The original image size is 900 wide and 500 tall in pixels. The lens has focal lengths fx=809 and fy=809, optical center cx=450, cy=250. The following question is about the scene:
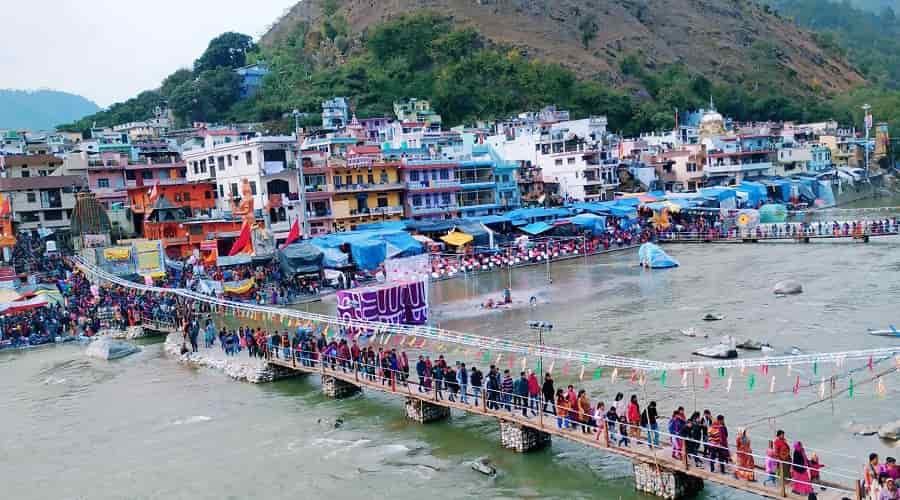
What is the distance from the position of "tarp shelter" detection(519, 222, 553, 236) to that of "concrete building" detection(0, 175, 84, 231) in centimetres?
3147

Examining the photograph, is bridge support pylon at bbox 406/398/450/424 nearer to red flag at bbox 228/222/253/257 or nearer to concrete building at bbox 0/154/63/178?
red flag at bbox 228/222/253/257

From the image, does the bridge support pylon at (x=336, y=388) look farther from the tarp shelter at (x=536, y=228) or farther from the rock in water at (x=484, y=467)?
the tarp shelter at (x=536, y=228)

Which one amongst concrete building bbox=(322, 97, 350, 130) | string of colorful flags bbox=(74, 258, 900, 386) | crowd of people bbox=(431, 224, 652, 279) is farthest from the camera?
concrete building bbox=(322, 97, 350, 130)

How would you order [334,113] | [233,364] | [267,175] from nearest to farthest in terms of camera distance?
[233,364] < [267,175] < [334,113]

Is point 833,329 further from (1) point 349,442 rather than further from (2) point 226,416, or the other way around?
(2) point 226,416

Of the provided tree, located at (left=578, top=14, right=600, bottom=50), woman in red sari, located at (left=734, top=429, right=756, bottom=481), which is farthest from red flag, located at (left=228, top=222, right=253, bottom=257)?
tree, located at (left=578, top=14, right=600, bottom=50)

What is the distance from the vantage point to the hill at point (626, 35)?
149375 millimetres

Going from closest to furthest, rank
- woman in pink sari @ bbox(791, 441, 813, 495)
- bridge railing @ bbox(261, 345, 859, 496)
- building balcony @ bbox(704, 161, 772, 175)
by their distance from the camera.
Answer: woman in pink sari @ bbox(791, 441, 813, 495)
bridge railing @ bbox(261, 345, 859, 496)
building balcony @ bbox(704, 161, 772, 175)

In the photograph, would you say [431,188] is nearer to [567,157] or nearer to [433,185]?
[433,185]

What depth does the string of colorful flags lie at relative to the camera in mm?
17047

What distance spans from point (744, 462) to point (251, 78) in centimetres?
10229

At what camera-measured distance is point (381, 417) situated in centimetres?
2283

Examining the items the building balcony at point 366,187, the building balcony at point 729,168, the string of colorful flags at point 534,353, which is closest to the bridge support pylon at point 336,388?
the string of colorful flags at point 534,353

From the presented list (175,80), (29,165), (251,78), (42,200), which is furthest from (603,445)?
(175,80)
